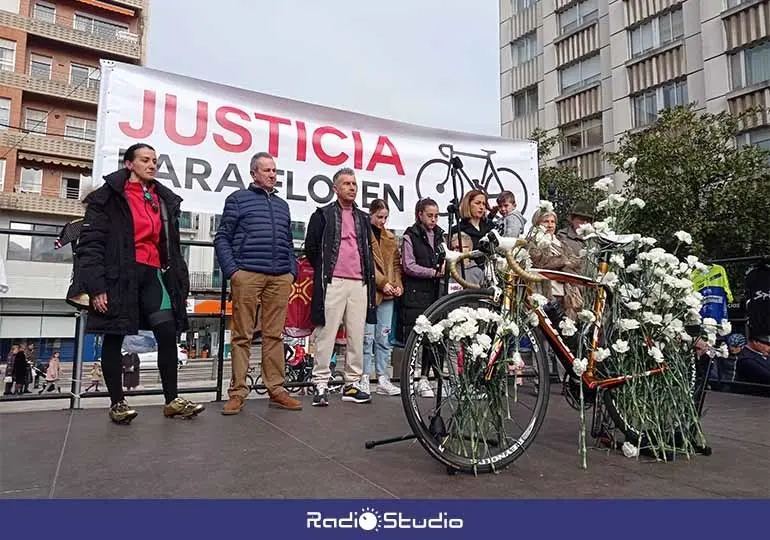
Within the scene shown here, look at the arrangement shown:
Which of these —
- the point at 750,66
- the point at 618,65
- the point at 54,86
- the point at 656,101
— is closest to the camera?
the point at 750,66

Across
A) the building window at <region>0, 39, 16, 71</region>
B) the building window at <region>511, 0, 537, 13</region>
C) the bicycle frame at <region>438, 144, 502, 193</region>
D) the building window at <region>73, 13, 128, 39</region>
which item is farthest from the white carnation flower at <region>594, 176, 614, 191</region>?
the building window at <region>73, 13, 128, 39</region>

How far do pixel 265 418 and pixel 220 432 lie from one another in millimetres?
409

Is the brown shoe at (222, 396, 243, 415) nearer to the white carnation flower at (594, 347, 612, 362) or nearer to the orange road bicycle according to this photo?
the orange road bicycle

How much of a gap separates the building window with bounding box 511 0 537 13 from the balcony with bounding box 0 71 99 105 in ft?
62.6

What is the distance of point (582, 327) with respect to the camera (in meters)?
2.51

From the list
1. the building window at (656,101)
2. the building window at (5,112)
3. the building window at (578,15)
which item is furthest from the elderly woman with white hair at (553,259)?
the building window at (5,112)

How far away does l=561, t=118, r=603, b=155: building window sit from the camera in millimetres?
21922

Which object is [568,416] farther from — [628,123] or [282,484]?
[628,123]

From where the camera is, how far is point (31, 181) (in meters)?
23.8

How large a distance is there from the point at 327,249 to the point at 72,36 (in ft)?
90.1

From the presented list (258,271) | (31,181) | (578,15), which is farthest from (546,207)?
(31,181)

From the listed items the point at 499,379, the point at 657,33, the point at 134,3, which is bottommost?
the point at 499,379
